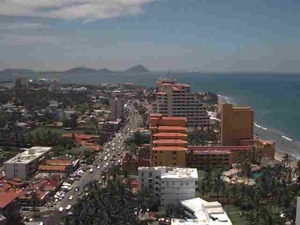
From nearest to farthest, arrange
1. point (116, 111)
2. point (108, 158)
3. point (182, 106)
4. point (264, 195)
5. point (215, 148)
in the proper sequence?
point (264, 195) → point (215, 148) → point (108, 158) → point (182, 106) → point (116, 111)

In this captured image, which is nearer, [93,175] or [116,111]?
[93,175]

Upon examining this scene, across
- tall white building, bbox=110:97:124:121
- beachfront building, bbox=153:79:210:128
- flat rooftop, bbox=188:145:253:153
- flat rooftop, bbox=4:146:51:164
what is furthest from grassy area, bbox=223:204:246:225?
tall white building, bbox=110:97:124:121

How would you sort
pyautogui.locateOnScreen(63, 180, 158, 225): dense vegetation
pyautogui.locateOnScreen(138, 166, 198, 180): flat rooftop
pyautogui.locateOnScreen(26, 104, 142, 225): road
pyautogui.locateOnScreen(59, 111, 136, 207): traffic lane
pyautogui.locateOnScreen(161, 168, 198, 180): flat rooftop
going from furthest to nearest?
pyautogui.locateOnScreen(59, 111, 136, 207): traffic lane < pyautogui.locateOnScreen(138, 166, 198, 180): flat rooftop < pyautogui.locateOnScreen(161, 168, 198, 180): flat rooftop < pyautogui.locateOnScreen(26, 104, 142, 225): road < pyautogui.locateOnScreen(63, 180, 158, 225): dense vegetation

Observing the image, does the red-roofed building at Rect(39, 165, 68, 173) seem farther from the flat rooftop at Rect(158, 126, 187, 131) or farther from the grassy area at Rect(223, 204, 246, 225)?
the grassy area at Rect(223, 204, 246, 225)

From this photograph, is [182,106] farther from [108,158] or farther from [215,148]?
[215,148]

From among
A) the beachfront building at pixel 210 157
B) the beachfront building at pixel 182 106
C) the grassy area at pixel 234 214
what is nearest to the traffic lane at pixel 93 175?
the beachfront building at pixel 182 106

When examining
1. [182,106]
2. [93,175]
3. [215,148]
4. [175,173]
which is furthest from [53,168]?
[182,106]

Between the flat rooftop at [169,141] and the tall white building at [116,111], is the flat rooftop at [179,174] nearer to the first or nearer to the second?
the flat rooftop at [169,141]
